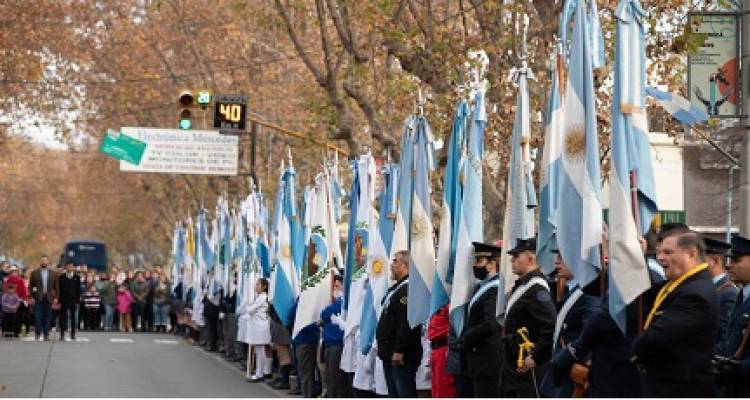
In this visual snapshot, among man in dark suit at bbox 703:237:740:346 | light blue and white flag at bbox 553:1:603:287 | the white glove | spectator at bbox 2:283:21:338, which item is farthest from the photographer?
spectator at bbox 2:283:21:338

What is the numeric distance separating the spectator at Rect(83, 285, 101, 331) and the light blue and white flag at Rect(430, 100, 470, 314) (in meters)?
29.2

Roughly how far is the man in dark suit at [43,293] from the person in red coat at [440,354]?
2298 cm

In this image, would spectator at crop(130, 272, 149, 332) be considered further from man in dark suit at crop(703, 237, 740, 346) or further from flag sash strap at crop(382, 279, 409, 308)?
man in dark suit at crop(703, 237, 740, 346)

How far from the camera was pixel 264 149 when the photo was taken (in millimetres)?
56625

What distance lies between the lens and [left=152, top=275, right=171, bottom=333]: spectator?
47.2 meters

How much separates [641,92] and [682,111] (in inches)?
26.9

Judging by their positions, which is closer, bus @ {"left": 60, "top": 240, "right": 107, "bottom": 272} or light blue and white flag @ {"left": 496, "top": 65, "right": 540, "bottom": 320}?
light blue and white flag @ {"left": 496, "top": 65, "right": 540, "bottom": 320}

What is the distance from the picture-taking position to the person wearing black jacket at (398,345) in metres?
17.1

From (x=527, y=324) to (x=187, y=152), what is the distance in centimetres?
3676

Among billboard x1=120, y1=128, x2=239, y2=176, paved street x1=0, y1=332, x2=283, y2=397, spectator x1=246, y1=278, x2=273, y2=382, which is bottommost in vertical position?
paved street x1=0, y1=332, x2=283, y2=397

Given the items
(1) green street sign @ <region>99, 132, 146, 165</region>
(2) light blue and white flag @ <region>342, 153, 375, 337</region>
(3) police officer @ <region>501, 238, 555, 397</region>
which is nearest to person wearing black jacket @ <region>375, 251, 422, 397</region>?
(2) light blue and white flag @ <region>342, 153, 375, 337</region>

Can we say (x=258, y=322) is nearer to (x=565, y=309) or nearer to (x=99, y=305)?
(x=565, y=309)

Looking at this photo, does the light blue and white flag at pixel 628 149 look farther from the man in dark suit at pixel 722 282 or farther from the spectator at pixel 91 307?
the spectator at pixel 91 307

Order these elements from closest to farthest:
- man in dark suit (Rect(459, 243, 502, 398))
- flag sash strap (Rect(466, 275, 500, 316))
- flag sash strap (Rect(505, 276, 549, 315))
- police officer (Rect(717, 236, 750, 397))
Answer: police officer (Rect(717, 236, 750, 397)) < flag sash strap (Rect(505, 276, 549, 315)) < man in dark suit (Rect(459, 243, 502, 398)) < flag sash strap (Rect(466, 275, 500, 316))
